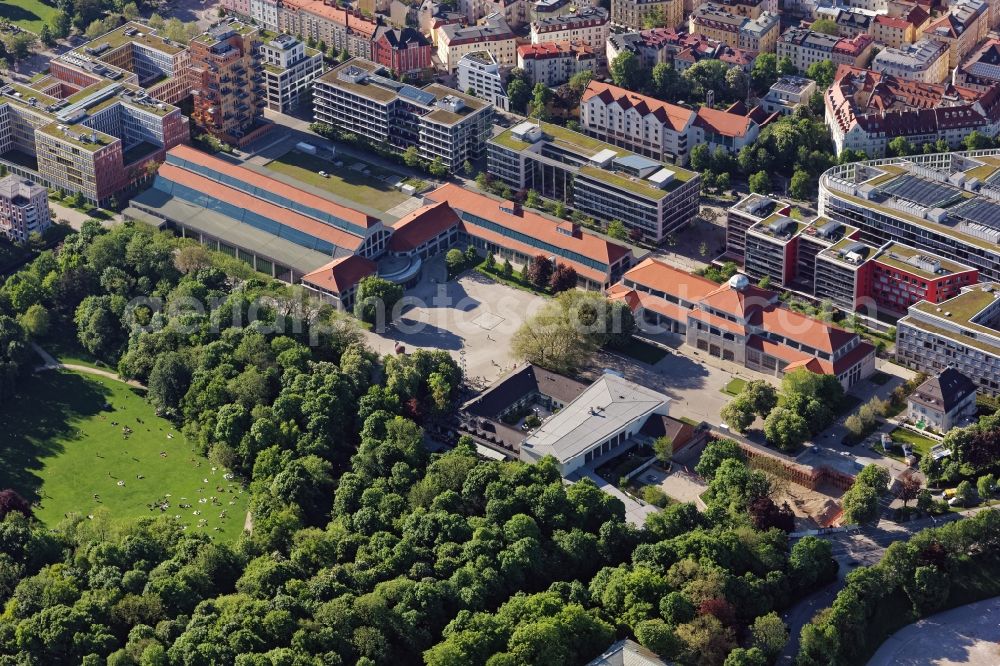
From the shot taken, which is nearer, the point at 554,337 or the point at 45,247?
the point at 554,337

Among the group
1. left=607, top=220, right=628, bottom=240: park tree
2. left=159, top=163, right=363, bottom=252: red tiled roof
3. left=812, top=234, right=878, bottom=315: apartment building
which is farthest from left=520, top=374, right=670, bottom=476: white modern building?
left=159, top=163, right=363, bottom=252: red tiled roof

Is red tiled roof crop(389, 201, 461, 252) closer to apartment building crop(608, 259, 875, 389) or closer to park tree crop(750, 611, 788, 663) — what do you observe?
apartment building crop(608, 259, 875, 389)

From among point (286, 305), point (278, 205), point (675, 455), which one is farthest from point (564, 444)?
point (278, 205)

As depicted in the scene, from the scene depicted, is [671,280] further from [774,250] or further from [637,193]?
[637,193]

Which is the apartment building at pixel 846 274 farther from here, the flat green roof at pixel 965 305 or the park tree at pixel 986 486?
the park tree at pixel 986 486

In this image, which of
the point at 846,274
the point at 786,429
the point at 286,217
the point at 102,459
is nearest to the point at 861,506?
the point at 786,429

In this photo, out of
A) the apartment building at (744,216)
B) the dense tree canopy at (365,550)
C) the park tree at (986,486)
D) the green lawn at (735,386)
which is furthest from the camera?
the apartment building at (744,216)

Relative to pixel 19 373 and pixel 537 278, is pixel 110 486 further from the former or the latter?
pixel 537 278

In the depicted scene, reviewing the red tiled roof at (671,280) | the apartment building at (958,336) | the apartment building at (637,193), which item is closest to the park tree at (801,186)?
the apartment building at (637,193)
